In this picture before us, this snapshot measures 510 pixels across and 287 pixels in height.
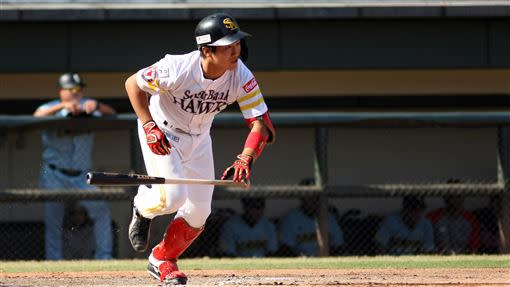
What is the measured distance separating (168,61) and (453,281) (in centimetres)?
230

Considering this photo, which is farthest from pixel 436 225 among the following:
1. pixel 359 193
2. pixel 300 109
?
pixel 300 109

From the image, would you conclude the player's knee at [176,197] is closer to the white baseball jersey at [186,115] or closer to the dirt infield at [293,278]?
the white baseball jersey at [186,115]

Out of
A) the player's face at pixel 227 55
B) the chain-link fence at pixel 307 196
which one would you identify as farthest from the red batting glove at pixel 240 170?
the chain-link fence at pixel 307 196

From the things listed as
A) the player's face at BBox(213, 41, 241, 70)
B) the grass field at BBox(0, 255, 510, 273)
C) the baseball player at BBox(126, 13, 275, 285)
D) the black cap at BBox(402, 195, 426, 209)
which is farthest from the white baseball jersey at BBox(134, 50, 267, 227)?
the black cap at BBox(402, 195, 426, 209)

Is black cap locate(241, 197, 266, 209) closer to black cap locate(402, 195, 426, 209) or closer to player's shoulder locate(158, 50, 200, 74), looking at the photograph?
black cap locate(402, 195, 426, 209)

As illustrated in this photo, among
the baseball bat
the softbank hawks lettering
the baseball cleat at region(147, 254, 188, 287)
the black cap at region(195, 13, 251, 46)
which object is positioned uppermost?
the black cap at region(195, 13, 251, 46)

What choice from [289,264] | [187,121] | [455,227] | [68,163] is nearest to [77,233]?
[68,163]

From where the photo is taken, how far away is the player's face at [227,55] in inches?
247

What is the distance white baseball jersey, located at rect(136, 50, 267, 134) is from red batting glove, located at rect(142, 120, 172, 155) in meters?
0.26

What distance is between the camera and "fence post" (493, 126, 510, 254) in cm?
995

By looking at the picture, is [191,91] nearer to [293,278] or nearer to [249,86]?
[249,86]

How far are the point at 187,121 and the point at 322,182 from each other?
11.8ft

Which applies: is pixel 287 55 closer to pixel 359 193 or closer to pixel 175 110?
pixel 359 193

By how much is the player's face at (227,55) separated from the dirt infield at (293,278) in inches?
53.1
